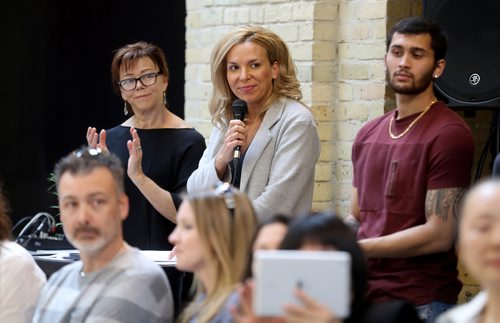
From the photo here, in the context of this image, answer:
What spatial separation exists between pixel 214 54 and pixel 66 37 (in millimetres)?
2826

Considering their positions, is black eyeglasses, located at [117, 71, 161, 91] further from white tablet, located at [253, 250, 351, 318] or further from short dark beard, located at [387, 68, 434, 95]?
white tablet, located at [253, 250, 351, 318]

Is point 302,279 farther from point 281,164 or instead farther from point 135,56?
point 135,56

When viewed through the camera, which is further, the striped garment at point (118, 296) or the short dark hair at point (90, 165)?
the short dark hair at point (90, 165)

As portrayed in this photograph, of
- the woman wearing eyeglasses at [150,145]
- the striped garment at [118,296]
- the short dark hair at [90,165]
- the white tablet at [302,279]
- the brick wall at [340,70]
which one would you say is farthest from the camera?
the brick wall at [340,70]

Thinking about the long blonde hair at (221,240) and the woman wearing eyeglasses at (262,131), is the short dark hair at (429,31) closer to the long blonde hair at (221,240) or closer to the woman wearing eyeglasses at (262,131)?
the woman wearing eyeglasses at (262,131)

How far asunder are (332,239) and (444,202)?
937 millimetres

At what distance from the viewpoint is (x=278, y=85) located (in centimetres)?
400

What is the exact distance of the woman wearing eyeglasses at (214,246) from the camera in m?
2.84

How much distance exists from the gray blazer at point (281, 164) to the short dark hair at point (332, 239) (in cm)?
120

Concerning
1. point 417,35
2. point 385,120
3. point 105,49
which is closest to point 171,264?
point 385,120

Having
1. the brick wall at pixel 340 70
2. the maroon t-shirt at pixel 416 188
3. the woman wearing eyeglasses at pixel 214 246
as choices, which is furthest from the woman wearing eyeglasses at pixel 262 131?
the brick wall at pixel 340 70

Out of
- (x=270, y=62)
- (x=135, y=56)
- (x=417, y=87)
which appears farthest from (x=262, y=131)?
(x=135, y=56)

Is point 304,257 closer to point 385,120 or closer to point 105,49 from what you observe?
point 385,120

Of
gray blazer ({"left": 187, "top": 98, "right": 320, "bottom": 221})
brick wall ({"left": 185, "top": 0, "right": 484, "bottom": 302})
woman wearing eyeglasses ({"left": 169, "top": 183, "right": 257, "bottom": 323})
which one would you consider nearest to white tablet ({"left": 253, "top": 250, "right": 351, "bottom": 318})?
woman wearing eyeglasses ({"left": 169, "top": 183, "right": 257, "bottom": 323})
